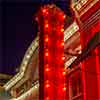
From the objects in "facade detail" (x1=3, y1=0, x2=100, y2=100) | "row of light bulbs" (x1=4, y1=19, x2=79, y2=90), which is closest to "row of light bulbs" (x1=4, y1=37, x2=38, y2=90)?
"row of light bulbs" (x1=4, y1=19, x2=79, y2=90)

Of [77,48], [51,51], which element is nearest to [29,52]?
[77,48]

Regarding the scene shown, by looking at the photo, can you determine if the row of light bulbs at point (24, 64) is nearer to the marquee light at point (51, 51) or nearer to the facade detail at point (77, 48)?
the facade detail at point (77, 48)

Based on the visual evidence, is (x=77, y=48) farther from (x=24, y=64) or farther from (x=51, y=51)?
(x=24, y=64)

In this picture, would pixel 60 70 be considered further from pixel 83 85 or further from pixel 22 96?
pixel 22 96

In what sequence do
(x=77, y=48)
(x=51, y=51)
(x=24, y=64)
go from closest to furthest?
(x=51, y=51), (x=77, y=48), (x=24, y=64)

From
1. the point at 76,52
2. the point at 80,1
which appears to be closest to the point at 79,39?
the point at 76,52

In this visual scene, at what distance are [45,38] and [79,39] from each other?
5.66ft

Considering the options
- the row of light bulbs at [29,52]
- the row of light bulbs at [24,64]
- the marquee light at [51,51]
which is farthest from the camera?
the row of light bulbs at [24,64]

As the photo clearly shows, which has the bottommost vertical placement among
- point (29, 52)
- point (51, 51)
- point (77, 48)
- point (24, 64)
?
point (51, 51)

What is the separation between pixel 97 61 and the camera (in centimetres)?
1234

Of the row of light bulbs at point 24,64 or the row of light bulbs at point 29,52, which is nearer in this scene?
the row of light bulbs at point 29,52

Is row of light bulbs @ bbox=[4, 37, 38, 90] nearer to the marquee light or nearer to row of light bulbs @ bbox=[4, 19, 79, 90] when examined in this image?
row of light bulbs @ bbox=[4, 19, 79, 90]

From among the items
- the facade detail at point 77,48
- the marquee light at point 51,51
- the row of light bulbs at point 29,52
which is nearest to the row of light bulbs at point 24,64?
the row of light bulbs at point 29,52

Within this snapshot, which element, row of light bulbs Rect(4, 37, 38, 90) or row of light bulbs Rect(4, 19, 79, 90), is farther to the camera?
row of light bulbs Rect(4, 37, 38, 90)
